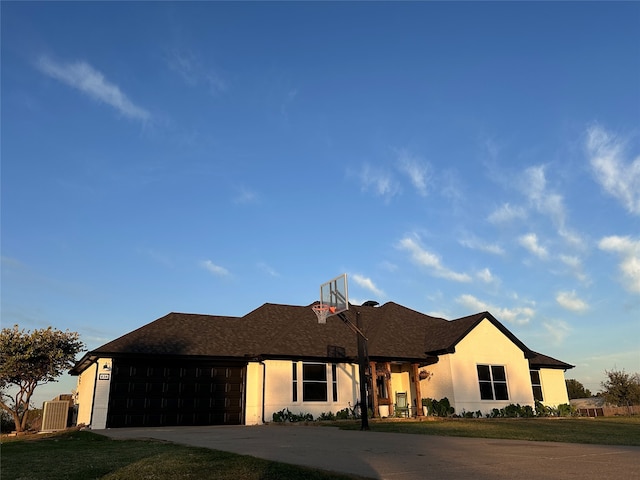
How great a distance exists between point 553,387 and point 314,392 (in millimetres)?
14648

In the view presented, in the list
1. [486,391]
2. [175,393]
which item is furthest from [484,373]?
[175,393]

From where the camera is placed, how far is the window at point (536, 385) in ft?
92.2

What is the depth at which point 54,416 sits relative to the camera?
78.1 feet

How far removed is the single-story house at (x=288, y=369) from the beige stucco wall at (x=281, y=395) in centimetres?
5

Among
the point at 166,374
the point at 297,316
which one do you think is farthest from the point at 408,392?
the point at 166,374

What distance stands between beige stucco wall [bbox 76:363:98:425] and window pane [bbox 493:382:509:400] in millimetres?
19116

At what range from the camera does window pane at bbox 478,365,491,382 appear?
25.4m

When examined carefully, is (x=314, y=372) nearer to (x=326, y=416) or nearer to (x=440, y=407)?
(x=326, y=416)

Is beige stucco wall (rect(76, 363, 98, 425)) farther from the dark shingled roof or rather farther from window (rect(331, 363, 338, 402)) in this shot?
window (rect(331, 363, 338, 402))

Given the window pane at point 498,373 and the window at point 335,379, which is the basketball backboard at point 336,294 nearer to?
the window at point 335,379

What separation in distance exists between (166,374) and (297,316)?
8.57m

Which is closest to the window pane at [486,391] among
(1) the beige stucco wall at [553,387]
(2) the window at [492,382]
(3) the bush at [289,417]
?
(2) the window at [492,382]

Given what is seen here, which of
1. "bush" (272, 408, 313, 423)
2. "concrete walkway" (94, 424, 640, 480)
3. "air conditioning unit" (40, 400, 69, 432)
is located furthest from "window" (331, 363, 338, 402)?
"air conditioning unit" (40, 400, 69, 432)

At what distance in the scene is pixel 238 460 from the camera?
320 inches
